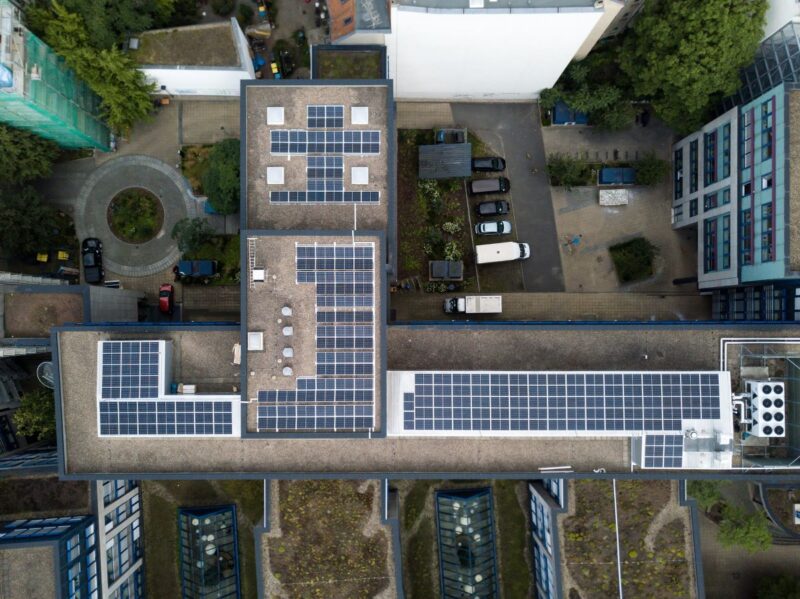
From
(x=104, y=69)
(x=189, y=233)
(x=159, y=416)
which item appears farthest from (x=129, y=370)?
(x=104, y=69)

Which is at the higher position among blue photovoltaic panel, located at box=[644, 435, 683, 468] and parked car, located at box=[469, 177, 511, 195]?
parked car, located at box=[469, 177, 511, 195]

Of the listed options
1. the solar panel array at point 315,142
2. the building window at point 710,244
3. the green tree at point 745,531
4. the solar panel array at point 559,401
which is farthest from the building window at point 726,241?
the solar panel array at point 315,142

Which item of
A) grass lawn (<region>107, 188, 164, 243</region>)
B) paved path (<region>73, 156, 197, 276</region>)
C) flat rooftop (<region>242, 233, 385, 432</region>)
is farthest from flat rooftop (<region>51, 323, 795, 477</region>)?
grass lawn (<region>107, 188, 164, 243</region>)

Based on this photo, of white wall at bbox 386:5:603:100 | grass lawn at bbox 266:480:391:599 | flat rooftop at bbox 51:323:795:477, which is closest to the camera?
white wall at bbox 386:5:603:100

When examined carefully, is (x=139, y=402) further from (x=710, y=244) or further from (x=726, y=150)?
(x=726, y=150)

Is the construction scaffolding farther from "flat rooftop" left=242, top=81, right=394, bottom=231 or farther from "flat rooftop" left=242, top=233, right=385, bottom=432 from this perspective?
"flat rooftop" left=242, top=233, right=385, bottom=432

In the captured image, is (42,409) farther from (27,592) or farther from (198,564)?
(198,564)
